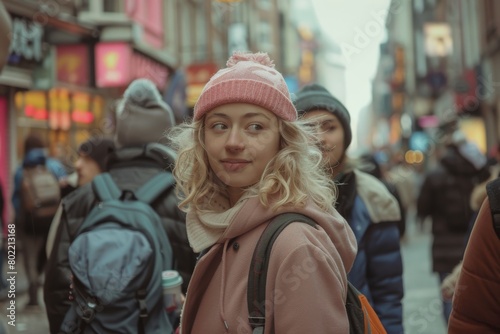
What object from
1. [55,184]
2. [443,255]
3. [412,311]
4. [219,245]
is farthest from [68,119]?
[219,245]

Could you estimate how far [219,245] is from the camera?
7.28 ft

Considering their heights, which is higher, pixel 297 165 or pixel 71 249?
pixel 297 165

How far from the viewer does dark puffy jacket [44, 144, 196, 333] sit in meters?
3.40

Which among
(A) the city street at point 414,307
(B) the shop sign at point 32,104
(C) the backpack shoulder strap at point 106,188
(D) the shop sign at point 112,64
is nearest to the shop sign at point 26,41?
(B) the shop sign at point 32,104

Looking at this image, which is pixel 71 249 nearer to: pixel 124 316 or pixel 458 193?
pixel 124 316

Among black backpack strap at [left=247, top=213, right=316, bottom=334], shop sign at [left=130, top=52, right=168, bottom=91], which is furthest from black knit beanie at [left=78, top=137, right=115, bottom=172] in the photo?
shop sign at [left=130, top=52, right=168, bottom=91]

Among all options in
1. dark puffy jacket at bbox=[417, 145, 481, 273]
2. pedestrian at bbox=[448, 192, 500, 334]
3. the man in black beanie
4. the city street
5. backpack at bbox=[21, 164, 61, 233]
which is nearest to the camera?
pedestrian at bbox=[448, 192, 500, 334]

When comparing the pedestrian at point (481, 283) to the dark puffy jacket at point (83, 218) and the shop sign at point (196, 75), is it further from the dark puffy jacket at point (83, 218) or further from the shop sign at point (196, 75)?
the shop sign at point (196, 75)

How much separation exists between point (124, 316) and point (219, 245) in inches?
38.1

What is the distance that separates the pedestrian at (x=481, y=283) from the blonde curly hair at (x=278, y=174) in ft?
1.52

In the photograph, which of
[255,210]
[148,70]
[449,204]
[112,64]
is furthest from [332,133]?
[148,70]

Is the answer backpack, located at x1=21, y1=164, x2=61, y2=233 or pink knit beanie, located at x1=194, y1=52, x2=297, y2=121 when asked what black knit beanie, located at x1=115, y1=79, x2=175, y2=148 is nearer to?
pink knit beanie, located at x1=194, y1=52, x2=297, y2=121

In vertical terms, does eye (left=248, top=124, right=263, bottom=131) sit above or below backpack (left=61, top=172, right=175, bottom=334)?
above

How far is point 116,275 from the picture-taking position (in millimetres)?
2967
